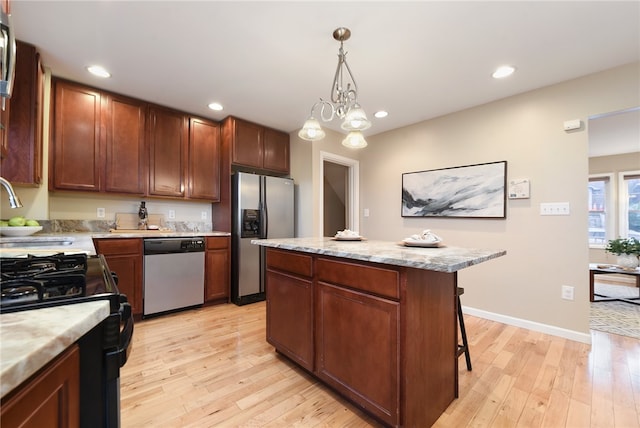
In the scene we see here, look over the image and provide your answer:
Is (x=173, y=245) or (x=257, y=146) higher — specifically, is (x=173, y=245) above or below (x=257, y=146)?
below

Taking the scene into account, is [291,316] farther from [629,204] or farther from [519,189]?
[629,204]

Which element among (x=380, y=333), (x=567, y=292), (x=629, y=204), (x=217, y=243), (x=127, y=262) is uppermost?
(x=629, y=204)

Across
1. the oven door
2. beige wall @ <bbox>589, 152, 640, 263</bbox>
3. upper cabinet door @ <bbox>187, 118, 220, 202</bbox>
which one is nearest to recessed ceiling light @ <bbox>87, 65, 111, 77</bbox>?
upper cabinet door @ <bbox>187, 118, 220, 202</bbox>

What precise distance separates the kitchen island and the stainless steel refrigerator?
1656mm

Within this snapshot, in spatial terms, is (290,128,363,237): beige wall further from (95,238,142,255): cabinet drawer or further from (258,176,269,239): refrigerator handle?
(95,238,142,255): cabinet drawer

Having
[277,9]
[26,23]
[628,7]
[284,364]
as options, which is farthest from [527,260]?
[26,23]

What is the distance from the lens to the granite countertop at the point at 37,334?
0.36 m

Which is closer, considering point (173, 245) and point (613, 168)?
point (173, 245)

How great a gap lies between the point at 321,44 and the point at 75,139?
8.16 feet

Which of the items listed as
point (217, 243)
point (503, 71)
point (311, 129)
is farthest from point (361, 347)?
point (503, 71)

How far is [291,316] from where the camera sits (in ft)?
6.28

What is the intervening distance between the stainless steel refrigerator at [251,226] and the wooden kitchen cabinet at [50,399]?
2829mm

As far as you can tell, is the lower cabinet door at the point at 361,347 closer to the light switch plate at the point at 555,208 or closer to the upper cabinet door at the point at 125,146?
the light switch plate at the point at 555,208

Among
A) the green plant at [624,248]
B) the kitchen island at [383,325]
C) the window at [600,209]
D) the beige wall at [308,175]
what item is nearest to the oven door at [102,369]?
the kitchen island at [383,325]
